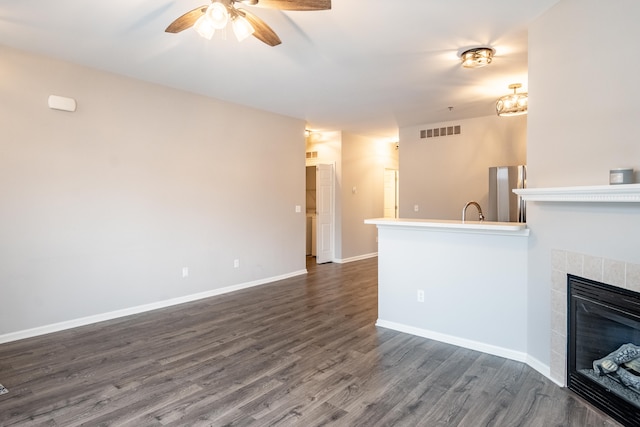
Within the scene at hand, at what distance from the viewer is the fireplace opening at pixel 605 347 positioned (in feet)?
6.61

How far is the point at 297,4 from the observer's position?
2148 mm

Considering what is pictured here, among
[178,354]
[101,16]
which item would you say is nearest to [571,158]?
[178,354]

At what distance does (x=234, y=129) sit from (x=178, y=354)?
10.8 ft

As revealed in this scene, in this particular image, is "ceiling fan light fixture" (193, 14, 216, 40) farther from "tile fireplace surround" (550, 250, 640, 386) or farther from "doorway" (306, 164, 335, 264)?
"doorway" (306, 164, 335, 264)

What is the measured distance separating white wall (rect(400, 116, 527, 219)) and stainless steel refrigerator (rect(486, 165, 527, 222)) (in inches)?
24.6

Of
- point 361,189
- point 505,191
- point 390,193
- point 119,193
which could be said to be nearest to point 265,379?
point 119,193

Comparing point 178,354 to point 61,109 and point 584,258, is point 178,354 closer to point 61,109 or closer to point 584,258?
point 61,109

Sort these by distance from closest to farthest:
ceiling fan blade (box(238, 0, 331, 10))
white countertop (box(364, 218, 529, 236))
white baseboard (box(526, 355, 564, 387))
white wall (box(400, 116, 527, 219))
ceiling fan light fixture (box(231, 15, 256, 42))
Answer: ceiling fan blade (box(238, 0, 331, 10)), ceiling fan light fixture (box(231, 15, 256, 42)), white baseboard (box(526, 355, 564, 387)), white countertop (box(364, 218, 529, 236)), white wall (box(400, 116, 527, 219))

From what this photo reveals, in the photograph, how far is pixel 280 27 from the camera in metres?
2.90

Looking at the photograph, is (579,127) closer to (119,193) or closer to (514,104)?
(514,104)

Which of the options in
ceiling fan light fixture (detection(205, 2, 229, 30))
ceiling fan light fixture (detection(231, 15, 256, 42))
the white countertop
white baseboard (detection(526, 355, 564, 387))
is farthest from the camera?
the white countertop

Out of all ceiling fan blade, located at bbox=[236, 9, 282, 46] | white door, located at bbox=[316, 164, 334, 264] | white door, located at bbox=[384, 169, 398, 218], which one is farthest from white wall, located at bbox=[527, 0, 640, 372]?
white door, located at bbox=[384, 169, 398, 218]

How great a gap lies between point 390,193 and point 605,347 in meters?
6.86

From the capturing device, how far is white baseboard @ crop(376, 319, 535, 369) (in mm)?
2900
